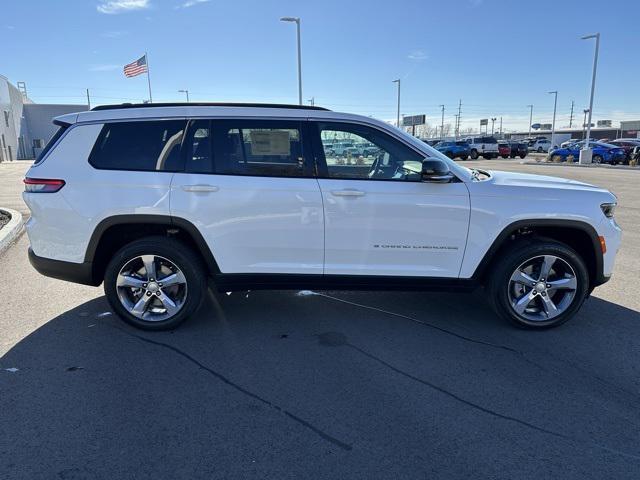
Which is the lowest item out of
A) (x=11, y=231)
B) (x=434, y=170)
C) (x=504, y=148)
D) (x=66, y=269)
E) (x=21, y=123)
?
(x=11, y=231)

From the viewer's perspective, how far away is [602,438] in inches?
109

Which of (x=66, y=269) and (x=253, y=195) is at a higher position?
(x=253, y=195)

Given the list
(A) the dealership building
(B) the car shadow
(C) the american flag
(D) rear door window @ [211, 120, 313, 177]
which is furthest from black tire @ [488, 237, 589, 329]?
(A) the dealership building

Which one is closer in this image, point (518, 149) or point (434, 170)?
point (434, 170)

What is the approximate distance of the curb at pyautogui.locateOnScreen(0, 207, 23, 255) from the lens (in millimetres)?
7090

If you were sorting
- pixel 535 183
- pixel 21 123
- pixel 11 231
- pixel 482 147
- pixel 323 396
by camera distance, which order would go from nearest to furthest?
pixel 323 396, pixel 535 183, pixel 11 231, pixel 482 147, pixel 21 123

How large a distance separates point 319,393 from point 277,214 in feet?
4.96

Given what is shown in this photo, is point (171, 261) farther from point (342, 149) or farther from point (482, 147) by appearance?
point (482, 147)

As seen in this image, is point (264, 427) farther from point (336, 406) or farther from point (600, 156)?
point (600, 156)

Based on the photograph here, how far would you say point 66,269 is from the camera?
420 cm

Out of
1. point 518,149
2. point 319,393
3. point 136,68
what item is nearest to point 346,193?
point 319,393

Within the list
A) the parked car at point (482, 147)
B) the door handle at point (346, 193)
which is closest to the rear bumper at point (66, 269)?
the door handle at point (346, 193)

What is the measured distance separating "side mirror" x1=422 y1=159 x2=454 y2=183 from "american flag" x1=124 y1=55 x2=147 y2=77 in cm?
3114

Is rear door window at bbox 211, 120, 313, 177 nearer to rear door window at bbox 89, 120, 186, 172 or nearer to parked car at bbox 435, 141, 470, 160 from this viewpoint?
rear door window at bbox 89, 120, 186, 172
